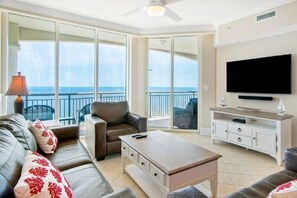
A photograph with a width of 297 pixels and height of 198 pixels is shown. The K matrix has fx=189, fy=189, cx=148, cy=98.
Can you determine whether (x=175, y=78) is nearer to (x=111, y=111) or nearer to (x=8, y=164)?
(x=111, y=111)

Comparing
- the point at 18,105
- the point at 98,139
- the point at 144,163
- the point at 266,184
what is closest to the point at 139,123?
the point at 98,139

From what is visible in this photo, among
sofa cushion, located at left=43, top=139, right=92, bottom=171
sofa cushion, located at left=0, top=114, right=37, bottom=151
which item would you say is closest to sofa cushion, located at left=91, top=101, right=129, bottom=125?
sofa cushion, located at left=43, top=139, right=92, bottom=171

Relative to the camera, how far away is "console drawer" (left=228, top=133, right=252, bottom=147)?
324 cm

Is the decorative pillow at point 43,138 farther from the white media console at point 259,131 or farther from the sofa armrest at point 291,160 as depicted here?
the white media console at point 259,131

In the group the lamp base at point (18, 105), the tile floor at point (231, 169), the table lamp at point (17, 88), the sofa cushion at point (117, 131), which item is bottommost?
the tile floor at point (231, 169)

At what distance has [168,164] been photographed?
1737 millimetres

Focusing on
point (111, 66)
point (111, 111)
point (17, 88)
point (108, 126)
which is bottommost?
point (108, 126)

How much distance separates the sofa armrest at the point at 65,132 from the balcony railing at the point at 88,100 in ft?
5.06

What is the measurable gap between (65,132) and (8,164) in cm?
156

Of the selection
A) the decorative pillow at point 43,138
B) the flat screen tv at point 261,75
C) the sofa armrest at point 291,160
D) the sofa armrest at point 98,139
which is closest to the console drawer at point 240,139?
the flat screen tv at point 261,75

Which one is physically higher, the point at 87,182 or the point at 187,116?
the point at 187,116

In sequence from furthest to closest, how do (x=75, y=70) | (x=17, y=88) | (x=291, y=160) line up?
(x=75, y=70) → (x=17, y=88) → (x=291, y=160)

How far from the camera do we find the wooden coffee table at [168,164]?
1.69 metres

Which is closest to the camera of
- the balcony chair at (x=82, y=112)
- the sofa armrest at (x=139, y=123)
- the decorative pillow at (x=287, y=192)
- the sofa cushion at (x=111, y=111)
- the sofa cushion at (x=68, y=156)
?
the decorative pillow at (x=287, y=192)
